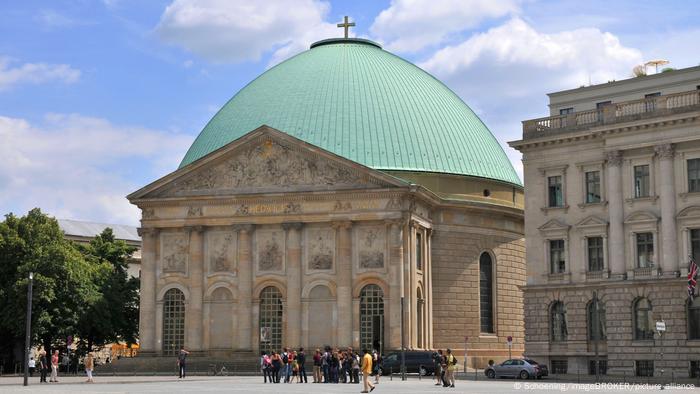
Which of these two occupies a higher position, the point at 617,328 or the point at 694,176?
the point at 694,176

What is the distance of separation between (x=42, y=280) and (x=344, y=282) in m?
19.7

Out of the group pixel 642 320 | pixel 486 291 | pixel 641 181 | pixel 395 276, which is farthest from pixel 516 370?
pixel 486 291

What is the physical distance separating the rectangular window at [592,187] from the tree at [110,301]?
35.0 m

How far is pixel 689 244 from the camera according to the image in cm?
5547

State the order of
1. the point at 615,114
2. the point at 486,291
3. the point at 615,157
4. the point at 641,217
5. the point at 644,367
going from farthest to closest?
the point at 486,291
the point at 615,114
the point at 615,157
the point at 641,217
the point at 644,367

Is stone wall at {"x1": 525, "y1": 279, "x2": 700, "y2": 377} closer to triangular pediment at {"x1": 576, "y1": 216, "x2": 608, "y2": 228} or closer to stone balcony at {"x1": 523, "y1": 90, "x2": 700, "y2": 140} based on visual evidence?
triangular pediment at {"x1": 576, "y1": 216, "x2": 608, "y2": 228}

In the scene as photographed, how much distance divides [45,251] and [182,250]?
358 inches

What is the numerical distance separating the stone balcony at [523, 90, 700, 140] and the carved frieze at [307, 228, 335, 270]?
15.3m

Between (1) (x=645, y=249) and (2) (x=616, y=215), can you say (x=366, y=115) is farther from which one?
(1) (x=645, y=249)

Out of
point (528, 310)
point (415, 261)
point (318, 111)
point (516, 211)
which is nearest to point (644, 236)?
point (528, 310)

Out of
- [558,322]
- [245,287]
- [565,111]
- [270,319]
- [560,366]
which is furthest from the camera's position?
[270,319]

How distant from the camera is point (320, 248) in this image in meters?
70.9

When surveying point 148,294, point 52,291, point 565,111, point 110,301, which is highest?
point 565,111

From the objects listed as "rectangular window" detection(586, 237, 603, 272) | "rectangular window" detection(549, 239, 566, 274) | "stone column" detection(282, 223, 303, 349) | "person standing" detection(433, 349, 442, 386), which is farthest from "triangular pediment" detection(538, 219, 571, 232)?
"stone column" detection(282, 223, 303, 349)
